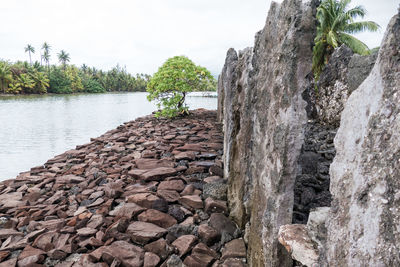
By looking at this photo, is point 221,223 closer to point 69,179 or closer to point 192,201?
point 192,201

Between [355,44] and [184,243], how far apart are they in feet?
79.9

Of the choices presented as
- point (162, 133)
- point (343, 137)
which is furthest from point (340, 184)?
point (162, 133)

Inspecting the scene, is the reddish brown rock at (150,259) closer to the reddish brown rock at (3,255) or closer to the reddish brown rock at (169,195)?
the reddish brown rock at (169,195)

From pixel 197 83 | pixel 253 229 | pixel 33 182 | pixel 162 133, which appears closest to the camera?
pixel 253 229

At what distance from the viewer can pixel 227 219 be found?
9.22 feet

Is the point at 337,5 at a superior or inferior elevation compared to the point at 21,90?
superior

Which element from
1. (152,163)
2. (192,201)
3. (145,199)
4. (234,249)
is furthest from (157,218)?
(152,163)

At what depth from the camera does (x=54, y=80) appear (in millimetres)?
40531

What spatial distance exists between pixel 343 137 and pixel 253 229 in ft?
4.12

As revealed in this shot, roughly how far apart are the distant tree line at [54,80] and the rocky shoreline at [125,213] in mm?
33203

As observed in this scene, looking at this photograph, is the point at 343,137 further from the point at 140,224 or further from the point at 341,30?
the point at 341,30

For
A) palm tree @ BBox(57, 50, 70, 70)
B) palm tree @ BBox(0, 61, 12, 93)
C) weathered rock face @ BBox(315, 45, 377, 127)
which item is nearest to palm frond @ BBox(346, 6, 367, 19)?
weathered rock face @ BBox(315, 45, 377, 127)

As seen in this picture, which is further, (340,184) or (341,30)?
(341,30)

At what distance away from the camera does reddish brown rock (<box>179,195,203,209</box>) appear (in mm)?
3119
